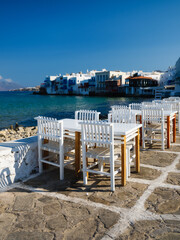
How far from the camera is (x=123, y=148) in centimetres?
369

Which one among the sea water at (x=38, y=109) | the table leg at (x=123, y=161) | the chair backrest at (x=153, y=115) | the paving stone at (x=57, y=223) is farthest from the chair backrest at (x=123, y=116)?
the sea water at (x=38, y=109)

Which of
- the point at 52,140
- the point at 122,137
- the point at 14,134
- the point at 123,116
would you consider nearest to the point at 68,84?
the point at 14,134

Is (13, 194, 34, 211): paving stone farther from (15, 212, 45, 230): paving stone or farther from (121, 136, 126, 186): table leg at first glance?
(121, 136, 126, 186): table leg

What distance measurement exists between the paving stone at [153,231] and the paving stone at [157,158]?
7.31 ft

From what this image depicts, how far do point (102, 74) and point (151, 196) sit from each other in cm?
9616

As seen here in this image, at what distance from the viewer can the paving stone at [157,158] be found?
4979 mm

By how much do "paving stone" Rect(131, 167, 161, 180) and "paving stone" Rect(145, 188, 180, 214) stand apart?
0.54 metres

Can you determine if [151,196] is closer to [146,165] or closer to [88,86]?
[146,165]

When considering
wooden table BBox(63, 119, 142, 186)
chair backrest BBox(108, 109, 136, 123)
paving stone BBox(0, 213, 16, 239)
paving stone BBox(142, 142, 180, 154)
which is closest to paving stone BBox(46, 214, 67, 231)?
paving stone BBox(0, 213, 16, 239)

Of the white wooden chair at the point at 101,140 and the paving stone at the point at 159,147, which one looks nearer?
the white wooden chair at the point at 101,140

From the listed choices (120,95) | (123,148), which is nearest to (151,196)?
(123,148)

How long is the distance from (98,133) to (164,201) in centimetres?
136

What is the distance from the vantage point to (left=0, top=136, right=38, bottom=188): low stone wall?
13.0 feet

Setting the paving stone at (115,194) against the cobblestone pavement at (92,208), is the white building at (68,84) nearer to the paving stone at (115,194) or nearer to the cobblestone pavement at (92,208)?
the cobblestone pavement at (92,208)
